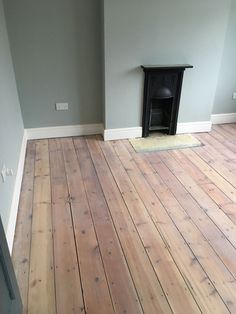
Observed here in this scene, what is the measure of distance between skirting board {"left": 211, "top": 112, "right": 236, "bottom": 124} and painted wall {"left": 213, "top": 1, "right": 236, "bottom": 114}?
6 centimetres

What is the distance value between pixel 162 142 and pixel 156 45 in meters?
1.20

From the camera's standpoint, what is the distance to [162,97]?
3.44 metres

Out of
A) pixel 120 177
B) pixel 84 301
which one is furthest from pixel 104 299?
pixel 120 177

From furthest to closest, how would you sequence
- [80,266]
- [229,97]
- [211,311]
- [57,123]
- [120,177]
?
[229,97], [57,123], [120,177], [80,266], [211,311]

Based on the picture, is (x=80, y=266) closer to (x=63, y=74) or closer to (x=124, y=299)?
(x=124, y=299)

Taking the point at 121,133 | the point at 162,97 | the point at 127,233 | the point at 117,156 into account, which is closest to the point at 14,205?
the point at 127,233

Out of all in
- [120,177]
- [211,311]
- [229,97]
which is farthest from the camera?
[229,97]

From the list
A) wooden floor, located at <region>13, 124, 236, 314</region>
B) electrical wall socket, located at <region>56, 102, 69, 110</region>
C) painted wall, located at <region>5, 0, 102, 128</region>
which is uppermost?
painted wall, located at <region>5, 0, 102, 128</region>

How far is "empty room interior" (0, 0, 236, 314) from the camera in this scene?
65.6 inches

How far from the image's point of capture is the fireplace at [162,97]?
3.30 metres

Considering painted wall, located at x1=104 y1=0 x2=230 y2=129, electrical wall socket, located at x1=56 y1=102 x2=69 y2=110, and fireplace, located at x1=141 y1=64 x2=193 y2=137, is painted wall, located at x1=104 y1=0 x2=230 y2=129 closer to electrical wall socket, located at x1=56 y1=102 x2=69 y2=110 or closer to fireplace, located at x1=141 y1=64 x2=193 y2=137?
fireplace, located at x1=141 y1=64 x2=193 y2=137

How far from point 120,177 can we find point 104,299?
4.46 ft

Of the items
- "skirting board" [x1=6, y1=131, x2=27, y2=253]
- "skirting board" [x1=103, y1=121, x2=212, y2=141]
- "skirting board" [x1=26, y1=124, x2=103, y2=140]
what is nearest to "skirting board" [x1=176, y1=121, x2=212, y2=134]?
A: "skirting board" [x1=103, y1=121, x2=212, y2=141]

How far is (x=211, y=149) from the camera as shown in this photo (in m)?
3.38
